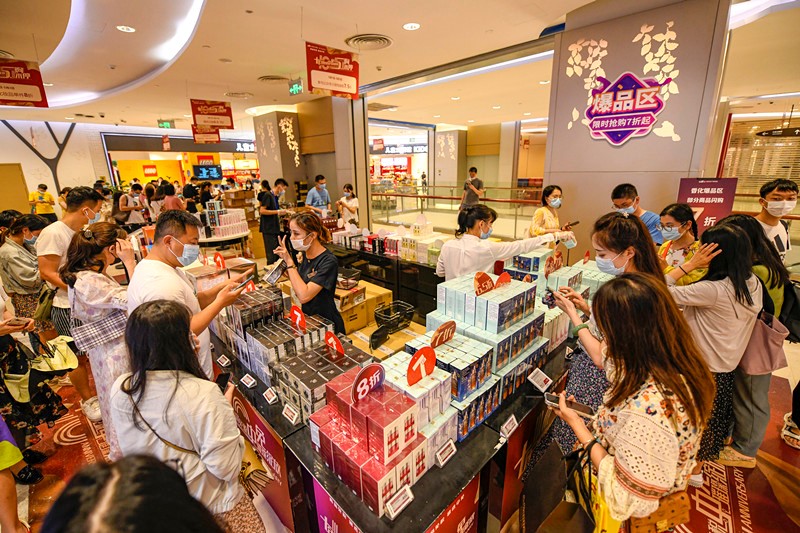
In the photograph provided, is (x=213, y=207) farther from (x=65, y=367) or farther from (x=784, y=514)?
(x=784, y=514)

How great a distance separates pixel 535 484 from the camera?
63.7 inches

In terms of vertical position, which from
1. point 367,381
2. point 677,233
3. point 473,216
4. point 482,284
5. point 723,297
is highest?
point 473,216

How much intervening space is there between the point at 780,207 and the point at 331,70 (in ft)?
16.0

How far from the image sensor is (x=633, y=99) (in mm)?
4305

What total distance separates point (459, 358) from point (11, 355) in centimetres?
308

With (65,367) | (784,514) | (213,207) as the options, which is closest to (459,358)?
(784,514)

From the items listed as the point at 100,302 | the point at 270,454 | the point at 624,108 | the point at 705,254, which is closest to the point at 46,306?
the point at 100,302

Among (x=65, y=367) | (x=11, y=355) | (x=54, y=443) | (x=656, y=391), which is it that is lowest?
(x=54, y=443)

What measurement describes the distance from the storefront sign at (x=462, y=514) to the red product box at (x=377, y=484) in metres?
0.19

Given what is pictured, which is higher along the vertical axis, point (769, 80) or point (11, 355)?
point (769, 80)

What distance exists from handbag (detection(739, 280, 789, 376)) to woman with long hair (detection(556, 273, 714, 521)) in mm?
1535

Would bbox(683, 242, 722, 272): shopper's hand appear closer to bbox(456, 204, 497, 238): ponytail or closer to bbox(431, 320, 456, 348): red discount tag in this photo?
bbox(456, 204, 497, 238): ponytail

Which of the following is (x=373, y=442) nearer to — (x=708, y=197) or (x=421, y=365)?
(x=421, y=365)

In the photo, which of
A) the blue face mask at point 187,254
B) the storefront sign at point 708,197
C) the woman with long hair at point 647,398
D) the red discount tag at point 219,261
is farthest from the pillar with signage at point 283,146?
the woman with long hair at point 647,398
